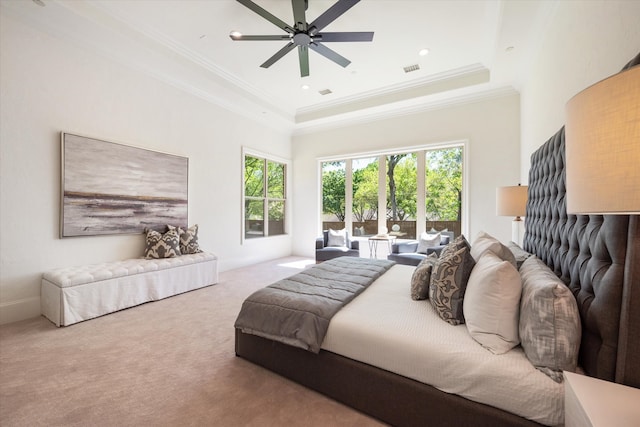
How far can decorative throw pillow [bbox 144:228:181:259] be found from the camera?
362cm

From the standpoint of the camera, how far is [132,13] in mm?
2945

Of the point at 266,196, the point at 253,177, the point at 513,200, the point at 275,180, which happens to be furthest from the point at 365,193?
the point at 513,200

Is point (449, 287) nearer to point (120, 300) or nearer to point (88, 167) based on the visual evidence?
point (120, 300)

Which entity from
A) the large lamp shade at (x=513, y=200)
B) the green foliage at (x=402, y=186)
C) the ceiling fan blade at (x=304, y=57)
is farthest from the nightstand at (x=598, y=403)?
the green foliage at (x=402, y=186)

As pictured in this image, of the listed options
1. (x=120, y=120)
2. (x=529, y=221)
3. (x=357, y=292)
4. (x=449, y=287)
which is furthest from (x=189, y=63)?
(x=529, y=221)

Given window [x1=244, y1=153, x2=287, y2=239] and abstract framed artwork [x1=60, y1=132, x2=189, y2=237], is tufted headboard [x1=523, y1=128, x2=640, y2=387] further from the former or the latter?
window [x1=244, y1=153, x2=287, y2=239]

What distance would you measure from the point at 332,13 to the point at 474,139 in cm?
351

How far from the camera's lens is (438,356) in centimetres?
130

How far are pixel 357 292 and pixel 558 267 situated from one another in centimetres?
127

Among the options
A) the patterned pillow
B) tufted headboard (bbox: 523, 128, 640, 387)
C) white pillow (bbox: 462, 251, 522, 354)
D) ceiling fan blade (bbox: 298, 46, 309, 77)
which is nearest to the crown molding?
ceiling fan blade (bbox: 298, 46, 309, 77)

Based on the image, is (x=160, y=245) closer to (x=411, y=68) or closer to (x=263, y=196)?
(x=263, y=196)

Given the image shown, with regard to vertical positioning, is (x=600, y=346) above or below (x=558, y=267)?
below

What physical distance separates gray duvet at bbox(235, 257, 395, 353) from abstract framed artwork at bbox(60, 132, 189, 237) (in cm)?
262

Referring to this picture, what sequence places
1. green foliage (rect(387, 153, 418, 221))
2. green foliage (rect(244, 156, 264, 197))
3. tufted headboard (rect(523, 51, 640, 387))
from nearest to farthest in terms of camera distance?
tufted headboard (rect(523, 51, 640, 387))
green foliage (rect(387, 153, 418, 221))
green foliage (rect(244, 156, 264, 197))
